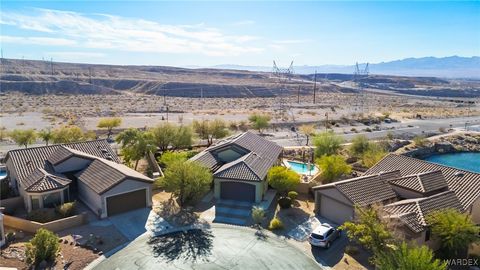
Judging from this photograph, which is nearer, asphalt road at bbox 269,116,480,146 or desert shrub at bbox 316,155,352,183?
desert shrub at bbox 316,155,352,183

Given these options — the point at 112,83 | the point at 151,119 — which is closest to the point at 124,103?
the point at 151,119

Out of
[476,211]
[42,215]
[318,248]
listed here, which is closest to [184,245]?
[318,248]

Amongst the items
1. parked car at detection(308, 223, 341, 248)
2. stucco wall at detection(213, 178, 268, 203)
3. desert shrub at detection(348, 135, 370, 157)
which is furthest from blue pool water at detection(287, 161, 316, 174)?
parked car at detection(308, 223, 341, 248)

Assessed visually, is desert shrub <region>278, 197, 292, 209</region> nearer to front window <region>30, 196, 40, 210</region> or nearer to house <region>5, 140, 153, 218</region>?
house <region>5, 140, 153, 218</region>

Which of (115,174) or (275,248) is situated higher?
(115,174)

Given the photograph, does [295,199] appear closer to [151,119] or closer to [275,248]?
[275,248]
